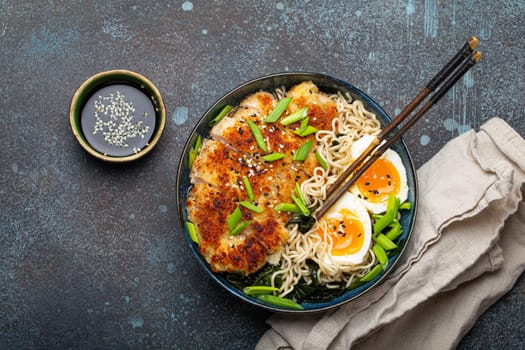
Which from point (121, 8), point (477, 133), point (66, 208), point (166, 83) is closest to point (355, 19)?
point (477, 133)

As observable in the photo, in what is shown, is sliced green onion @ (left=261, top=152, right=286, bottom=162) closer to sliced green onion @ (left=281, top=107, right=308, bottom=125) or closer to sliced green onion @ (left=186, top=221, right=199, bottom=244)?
sliced green onion @ (left=281, top=107, right=308, bottom=125)

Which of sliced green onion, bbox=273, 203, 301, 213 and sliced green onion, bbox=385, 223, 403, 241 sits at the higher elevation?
sliced green onion, bbox=385, 223, 403, 241

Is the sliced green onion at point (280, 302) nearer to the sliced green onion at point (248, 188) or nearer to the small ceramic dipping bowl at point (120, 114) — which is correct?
the sliced green onion at point (248, 188)

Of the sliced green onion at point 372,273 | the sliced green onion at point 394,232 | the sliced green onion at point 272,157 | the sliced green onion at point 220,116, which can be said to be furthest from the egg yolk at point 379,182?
the sliced green onion at point 220,116

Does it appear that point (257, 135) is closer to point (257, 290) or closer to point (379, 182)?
point (379, 182)

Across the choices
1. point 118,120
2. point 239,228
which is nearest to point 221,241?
point 239,228

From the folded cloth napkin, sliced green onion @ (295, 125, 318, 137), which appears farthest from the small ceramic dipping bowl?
the folded cloth napkin
